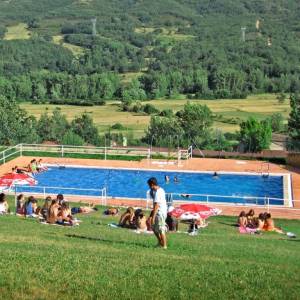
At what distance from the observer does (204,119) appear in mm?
60781

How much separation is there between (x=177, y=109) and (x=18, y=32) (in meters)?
109

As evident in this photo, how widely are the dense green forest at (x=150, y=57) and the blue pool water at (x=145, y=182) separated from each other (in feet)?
186

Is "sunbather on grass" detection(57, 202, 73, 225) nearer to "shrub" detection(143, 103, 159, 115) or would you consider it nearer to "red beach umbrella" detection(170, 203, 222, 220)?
"red beach umbrella" detection(170, 203, 222, 220)

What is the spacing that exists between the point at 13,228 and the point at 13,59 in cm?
12646

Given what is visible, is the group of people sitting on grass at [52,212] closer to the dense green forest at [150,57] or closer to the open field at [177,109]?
the open field at [177,109]

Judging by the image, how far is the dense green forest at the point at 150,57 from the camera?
99.0 metres

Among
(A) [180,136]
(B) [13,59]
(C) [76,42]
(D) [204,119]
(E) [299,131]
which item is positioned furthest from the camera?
(C) [76,42]

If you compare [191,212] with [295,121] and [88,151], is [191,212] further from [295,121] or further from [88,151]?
[295,121]

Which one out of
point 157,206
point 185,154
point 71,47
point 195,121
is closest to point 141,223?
point 157,206

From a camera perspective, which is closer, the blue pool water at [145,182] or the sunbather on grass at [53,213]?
the sunbather on grass at [53,213]

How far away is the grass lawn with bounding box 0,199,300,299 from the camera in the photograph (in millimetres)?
7641

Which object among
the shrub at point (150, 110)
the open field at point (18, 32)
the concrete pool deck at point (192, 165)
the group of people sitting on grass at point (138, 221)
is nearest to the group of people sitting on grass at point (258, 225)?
the group of people sitting on grass at point (138, 221)

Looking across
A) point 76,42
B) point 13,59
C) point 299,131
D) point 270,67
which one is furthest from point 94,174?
point 76,42

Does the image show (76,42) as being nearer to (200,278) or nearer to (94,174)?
(94,174)
